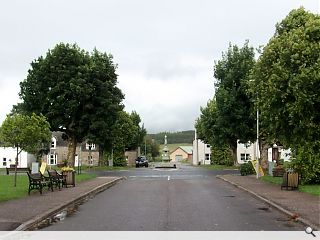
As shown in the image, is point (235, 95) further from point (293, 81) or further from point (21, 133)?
point (21, 133)

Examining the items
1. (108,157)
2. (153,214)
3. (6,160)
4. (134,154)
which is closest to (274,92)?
(153,214)

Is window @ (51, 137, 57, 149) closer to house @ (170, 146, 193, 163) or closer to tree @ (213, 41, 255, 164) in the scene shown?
tree @ (213, 41, 255, 164)

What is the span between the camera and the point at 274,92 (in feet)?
85.8

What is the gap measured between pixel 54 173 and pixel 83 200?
625cm

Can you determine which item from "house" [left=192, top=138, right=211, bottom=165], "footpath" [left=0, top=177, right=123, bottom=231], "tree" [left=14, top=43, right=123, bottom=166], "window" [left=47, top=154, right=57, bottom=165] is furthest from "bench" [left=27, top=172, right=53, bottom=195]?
"house" [left=192, top=138, right=211, bottom=165]

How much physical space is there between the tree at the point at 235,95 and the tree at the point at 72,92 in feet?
37.2

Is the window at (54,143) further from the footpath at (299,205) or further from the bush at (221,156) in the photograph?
the footpath at (299,205)

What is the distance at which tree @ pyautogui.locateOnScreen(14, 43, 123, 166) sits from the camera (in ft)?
164

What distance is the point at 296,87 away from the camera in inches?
992

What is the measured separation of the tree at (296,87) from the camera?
25500mm

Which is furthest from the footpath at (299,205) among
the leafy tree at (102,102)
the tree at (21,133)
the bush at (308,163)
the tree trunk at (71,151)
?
the tree trunk at (71,151)

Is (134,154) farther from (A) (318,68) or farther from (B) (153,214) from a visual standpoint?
(B) (153,214)

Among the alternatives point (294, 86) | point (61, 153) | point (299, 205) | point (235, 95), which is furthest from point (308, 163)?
point (61, 153)
